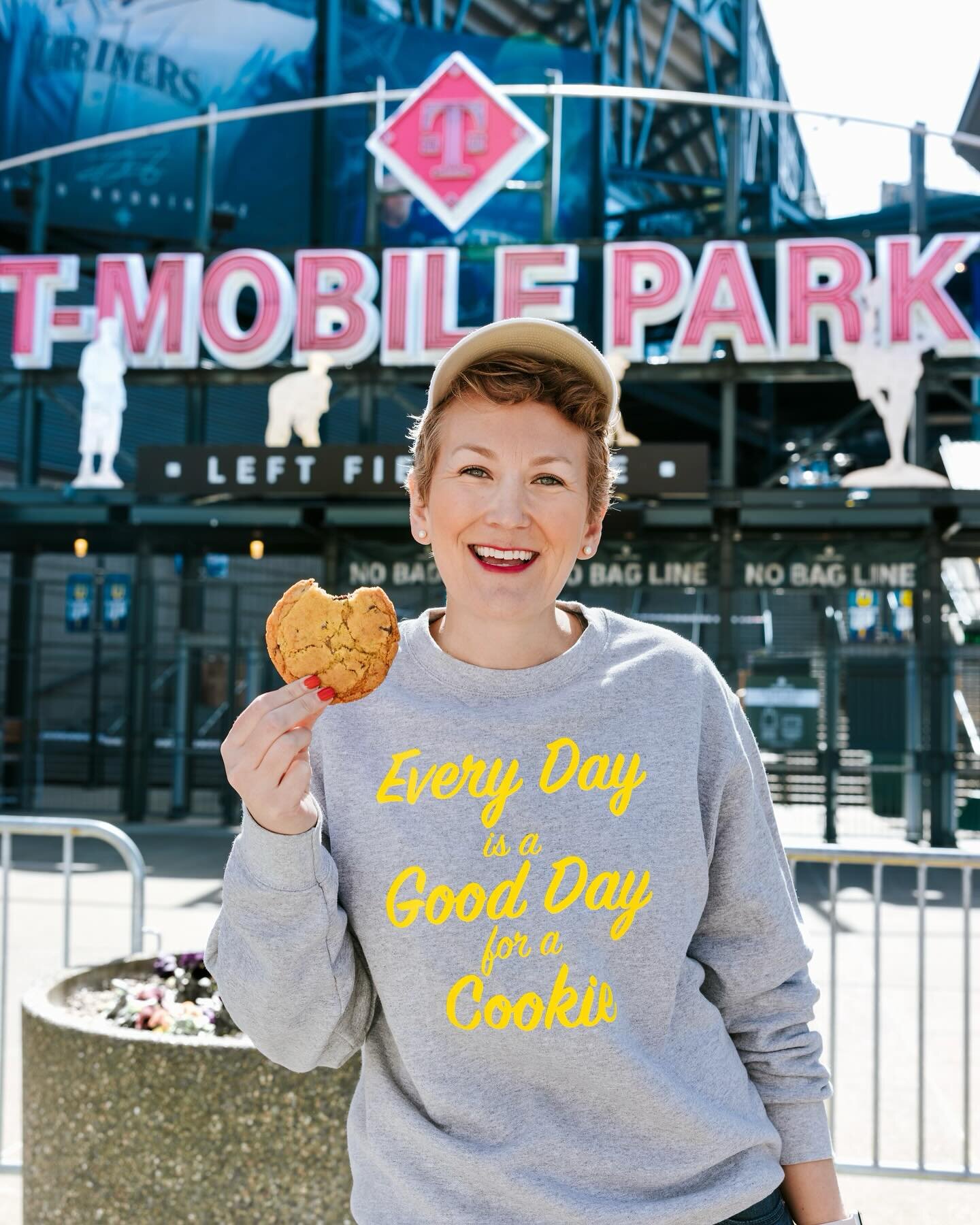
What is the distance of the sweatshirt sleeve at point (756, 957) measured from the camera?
1798mm

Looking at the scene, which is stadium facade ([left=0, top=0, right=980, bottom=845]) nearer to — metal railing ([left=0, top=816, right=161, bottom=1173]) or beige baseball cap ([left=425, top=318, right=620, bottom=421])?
metal railing ([left=0, top=816, right=161, bottom=1173])

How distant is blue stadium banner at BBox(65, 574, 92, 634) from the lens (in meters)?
19.1

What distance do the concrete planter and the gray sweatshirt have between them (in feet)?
4.85

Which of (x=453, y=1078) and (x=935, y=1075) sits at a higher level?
(x=453, y=1078)

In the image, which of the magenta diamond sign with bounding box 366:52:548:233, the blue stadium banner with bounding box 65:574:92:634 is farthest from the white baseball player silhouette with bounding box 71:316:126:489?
the magenta diamond sign with bounding box 366:52:548:233

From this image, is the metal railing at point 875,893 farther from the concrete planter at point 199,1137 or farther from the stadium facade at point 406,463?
the stadium facade at point 406,463

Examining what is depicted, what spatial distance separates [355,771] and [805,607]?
19.2 meters

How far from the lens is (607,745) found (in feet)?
5.76

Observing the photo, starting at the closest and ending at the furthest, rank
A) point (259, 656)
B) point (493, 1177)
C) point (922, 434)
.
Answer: point (493, 1177) → point (922, 434) → point (259, 656)

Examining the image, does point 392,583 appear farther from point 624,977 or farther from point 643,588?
point 624,977

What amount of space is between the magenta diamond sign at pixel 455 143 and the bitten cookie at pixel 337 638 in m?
14.6

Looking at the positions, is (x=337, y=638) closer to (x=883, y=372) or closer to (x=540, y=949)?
(x=540, y=949)

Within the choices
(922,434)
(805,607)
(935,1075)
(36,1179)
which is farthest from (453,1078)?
(805,607)

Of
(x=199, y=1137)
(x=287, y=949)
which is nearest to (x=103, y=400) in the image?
(x=199, y=1137)
